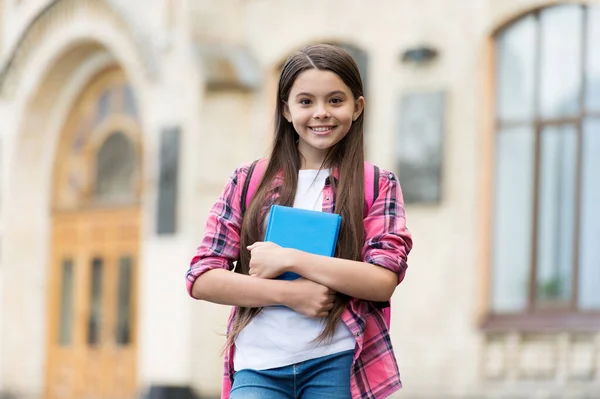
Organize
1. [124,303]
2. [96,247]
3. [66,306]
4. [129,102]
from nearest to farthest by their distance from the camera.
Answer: [124,303] → [129,102] → [96,247] → [66,306]

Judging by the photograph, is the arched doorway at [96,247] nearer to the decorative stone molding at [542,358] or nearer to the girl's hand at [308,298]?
the decorative stone molding at [542,358]

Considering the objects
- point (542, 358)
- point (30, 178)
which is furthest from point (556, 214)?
point (30, 178)

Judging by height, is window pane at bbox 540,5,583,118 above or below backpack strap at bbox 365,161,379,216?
above

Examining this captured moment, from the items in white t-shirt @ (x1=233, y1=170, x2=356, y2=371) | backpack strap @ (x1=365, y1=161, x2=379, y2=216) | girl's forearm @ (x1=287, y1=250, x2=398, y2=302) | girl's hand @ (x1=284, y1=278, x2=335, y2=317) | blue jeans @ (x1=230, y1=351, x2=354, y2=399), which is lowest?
blue jeans @ (x1=230, y1=351, x2=354, y2=399)

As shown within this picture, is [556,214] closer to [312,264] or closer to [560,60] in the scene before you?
[560,60]

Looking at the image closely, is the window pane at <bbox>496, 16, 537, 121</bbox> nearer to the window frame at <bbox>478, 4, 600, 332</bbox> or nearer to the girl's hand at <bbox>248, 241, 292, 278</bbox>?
the window frame at <bbox>478, 4, 600, 332</bbox>

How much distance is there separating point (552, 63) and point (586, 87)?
0.43 m

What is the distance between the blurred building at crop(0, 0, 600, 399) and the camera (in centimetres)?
1134

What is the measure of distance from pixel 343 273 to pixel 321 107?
0.50m

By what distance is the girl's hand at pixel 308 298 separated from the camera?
3.59 meters

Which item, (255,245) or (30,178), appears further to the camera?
(30,178)

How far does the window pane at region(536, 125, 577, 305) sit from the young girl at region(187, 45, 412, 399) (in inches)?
304

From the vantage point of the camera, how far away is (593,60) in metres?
11.2

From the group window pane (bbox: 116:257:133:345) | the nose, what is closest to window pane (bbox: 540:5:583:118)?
window pane (bbox: 116:257:133:345)
